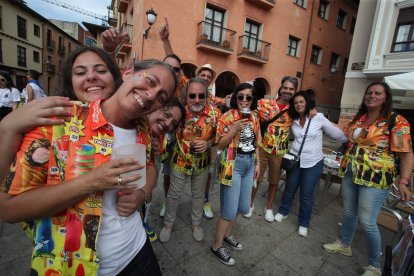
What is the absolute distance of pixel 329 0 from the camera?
15.1 metres

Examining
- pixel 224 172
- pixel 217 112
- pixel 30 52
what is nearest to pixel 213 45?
pixel 217 112

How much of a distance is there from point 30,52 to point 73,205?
1297 inches

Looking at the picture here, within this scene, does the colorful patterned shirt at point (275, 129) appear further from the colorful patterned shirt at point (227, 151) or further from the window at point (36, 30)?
the window at point (36, 30)

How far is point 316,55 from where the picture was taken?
15.9 meters

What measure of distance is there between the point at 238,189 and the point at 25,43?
3184 centimetres

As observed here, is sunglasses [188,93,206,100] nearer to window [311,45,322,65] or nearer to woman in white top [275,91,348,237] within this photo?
woman in white top [275,91,348,237]

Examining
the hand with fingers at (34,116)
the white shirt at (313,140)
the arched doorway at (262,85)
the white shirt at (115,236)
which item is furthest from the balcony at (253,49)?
the hand with fingers at (34,116)

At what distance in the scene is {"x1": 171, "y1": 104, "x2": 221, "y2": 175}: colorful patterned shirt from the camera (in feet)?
8.59

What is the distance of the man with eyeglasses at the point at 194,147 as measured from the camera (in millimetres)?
2557

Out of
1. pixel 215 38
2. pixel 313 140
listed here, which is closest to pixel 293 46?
pixel 215 38

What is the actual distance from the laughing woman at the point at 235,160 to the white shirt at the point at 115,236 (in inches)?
50.8

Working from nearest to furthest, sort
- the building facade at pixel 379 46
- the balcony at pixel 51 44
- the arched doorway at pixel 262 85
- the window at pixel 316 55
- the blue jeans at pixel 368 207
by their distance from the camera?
the blue jeans at pixel 368 207 → the building facade at pixel 379 46 → the arched doorway at pixel 262 85 → the window at pixel 316 55 → the balcony at pixel 51 44

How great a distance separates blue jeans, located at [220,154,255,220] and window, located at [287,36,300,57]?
14.4 meters

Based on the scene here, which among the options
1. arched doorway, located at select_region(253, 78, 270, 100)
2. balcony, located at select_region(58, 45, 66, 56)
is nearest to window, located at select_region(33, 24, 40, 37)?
balcony, located at select_region(58, 45, 66, 56)
